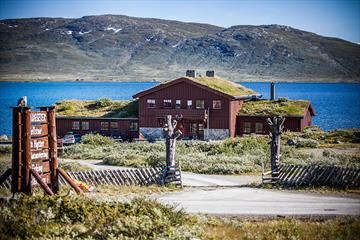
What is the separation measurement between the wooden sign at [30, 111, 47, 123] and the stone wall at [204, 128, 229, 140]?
145ft

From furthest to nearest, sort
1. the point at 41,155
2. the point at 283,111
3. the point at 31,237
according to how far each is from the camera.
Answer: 1. the point at 283,111
2. the point at 41,155
3. the point at 31,237

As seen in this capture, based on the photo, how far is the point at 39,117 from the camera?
1845 cm

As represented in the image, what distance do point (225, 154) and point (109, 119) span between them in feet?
67.5

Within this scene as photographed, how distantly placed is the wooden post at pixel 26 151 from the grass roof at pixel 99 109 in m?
47.1

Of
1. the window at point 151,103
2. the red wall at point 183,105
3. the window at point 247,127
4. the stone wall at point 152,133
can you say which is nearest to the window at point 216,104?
the red wall at point 183,105

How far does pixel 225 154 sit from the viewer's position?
156ft

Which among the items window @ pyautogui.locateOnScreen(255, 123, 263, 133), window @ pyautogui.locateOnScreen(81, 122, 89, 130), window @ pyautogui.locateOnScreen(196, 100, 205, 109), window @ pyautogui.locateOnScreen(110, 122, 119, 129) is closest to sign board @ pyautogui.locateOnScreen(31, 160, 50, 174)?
window @ pyautogui.locateOnScreen(196, 100, 205, 109)

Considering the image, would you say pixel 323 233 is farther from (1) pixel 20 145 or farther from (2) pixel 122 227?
(1) pixel 20 145

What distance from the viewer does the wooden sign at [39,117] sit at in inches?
710

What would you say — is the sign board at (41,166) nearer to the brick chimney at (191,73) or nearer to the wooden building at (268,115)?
the wooden building at (268,115)

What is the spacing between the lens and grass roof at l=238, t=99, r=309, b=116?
205ft

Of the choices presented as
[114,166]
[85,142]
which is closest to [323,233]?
[114,166]

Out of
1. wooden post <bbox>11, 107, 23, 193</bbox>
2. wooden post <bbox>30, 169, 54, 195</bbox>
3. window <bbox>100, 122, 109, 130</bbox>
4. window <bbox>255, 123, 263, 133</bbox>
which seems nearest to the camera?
wooden post <bbox>30, 169, 54, 195</bbox>

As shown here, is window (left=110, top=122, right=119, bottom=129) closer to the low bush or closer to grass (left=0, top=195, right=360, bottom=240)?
grass (left=0, top=195, right=360, bottom=240)
